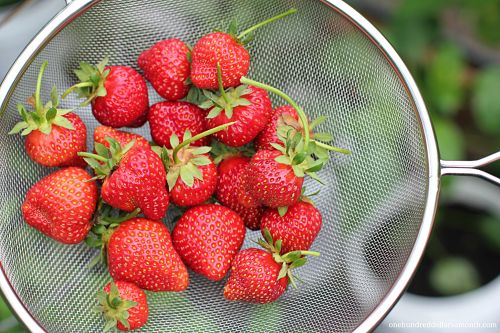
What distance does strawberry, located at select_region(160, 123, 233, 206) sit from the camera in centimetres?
89

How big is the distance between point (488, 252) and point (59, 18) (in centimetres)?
79

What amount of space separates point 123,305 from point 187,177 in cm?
17

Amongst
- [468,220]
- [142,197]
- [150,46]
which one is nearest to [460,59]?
[468,220]

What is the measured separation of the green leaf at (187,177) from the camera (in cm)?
89

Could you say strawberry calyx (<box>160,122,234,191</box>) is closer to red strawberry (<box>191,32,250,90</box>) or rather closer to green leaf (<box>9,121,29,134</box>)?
red strawberry (<box>191,32,250,90</box>)

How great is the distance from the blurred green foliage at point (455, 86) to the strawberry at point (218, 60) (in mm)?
361

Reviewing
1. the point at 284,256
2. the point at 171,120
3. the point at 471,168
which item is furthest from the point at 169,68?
the point at 471,168

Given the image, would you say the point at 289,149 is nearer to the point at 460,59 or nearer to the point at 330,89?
the point at 330,89

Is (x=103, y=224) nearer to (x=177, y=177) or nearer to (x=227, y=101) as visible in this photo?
(x=177, y=177)

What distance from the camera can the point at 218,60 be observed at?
900 millimetres

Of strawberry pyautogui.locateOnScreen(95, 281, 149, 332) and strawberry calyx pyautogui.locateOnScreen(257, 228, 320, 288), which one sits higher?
strawberry calyx pyautogui.locateOnScreen(257, 228, 320, 288)

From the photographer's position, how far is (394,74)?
3.20 feet

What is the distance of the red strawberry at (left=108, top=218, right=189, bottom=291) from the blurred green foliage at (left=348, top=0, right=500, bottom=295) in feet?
1.56

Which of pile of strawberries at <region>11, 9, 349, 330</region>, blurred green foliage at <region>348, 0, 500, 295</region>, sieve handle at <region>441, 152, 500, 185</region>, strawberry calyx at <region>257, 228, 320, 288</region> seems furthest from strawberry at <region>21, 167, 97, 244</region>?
blurred green foliage at <region>348, 0, 500, 295</region>
